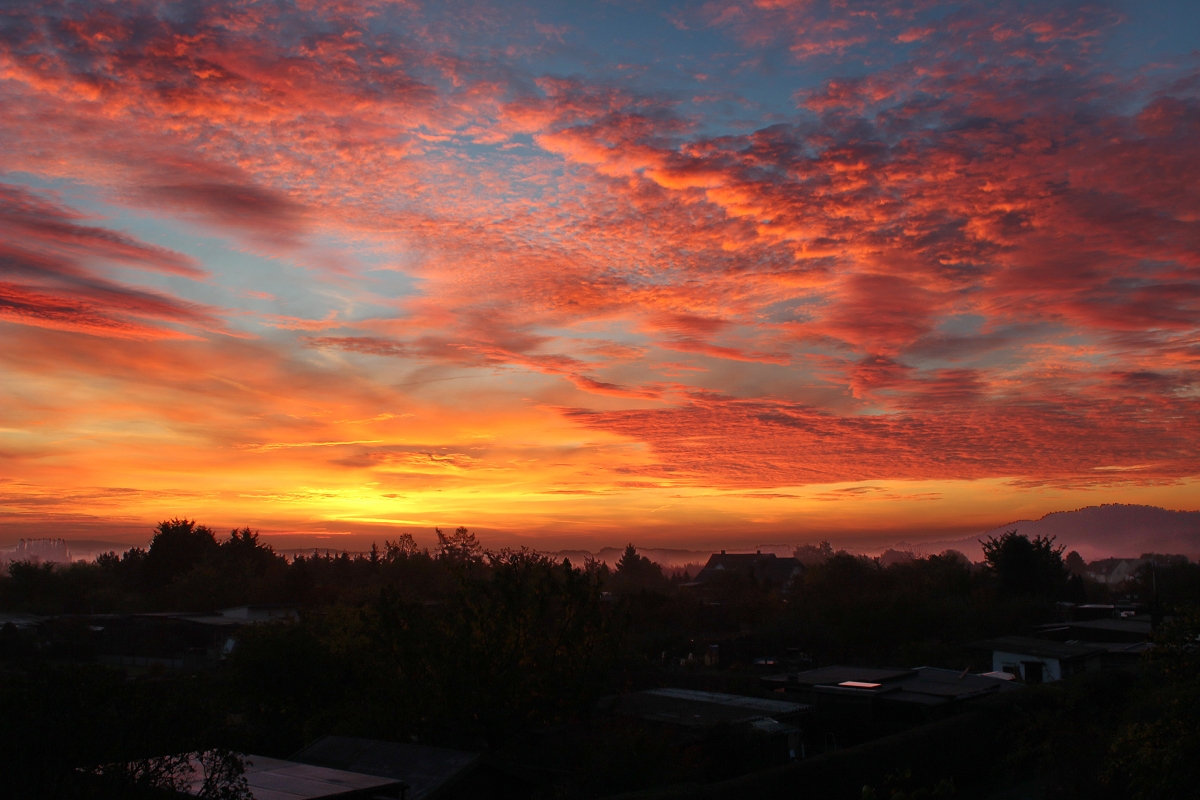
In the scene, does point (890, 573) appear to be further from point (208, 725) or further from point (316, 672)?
point (208, 725)

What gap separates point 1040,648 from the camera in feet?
116

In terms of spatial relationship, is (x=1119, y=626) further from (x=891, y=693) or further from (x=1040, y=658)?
(x=891, y=693)

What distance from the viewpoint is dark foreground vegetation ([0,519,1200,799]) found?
30.1ft

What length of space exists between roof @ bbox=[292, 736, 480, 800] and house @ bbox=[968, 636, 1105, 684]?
84.7 ft

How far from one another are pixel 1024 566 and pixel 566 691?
5124 centimetres

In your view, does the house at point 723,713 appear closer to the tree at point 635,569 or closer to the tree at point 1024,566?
the tree at point 1024,566

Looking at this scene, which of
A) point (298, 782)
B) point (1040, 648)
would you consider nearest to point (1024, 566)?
point (1040, 648)

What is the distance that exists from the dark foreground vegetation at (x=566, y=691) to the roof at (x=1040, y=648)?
97.0 inches

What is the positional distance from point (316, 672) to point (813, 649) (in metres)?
29.8

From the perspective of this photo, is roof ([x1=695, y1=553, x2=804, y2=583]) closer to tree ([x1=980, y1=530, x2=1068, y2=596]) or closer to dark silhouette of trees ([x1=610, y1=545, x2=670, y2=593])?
dark silhouette of trees ([x1=610, y1=545, x2=670, y2=593])

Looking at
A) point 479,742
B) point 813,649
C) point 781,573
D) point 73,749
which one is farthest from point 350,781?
point 781,573

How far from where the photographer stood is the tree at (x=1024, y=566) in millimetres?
60344

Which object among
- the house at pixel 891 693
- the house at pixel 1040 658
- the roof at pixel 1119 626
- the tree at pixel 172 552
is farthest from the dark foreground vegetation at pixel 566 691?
the tree at pixel 172 552

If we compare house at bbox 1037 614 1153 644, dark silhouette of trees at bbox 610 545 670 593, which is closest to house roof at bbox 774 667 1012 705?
house at bbox 1037 614 1153 644
